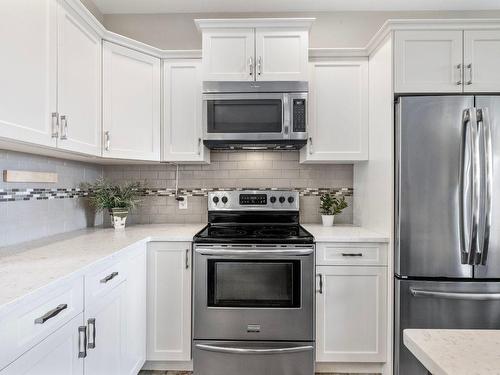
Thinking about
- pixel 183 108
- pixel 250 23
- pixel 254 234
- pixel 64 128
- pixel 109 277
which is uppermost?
pixel 250 23

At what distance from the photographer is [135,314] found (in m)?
1.92

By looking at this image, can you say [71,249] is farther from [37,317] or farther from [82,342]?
[37,317]

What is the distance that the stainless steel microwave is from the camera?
7.61 ft

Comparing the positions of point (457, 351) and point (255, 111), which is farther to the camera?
point (255, 111)

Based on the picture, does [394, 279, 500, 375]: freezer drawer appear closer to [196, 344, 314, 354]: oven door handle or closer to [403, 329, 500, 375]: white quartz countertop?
[196, 344, 314, 354]: oven door handle

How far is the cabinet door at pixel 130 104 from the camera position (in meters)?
2.14

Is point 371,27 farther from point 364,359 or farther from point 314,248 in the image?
point 364,359

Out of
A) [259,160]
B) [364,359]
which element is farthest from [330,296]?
[259,160]

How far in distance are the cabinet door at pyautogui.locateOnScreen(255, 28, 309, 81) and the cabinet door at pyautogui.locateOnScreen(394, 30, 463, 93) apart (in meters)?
0.62

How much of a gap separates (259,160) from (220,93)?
692 millimetres

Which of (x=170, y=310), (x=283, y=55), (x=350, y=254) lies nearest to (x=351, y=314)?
(x=350, y=254)

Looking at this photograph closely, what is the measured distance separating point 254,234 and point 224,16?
1841 mm

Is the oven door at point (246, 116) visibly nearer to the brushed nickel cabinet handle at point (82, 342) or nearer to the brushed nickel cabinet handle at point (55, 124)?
the brushed nickel cabinet handle at point (55, 124)

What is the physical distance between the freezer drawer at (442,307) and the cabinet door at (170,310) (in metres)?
1.32
